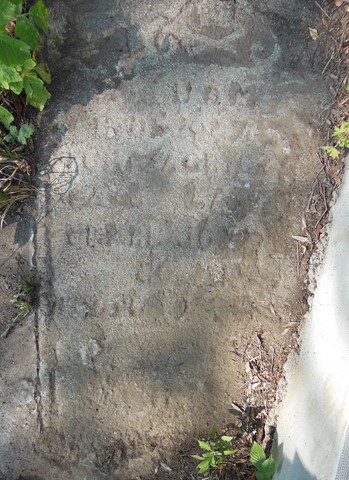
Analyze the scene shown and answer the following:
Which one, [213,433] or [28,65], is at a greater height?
[28,65]

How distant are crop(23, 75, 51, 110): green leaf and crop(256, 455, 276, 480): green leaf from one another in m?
2.13

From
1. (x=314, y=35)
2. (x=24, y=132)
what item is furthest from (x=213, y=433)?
(x=314, y=35)

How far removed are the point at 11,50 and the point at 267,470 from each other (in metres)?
2.26

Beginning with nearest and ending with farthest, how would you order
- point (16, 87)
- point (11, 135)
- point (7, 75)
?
1. point (7, 75)
2. point (16, 87)
3. point (11, 135)

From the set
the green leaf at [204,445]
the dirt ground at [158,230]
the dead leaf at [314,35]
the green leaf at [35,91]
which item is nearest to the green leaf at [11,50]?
the green leaf at [35,91]

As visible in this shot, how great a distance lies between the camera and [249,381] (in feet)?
8.38

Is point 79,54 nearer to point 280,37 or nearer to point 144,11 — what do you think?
point 144,11

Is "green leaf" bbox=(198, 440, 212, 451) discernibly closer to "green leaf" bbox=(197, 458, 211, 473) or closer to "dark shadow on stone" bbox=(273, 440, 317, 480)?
"green leaf" bbox=(197, 458, 211, 473)

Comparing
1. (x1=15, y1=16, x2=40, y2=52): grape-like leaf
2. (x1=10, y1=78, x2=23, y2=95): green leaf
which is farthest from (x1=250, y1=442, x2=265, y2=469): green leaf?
(x1=15, y1=16, x2=40, y2=52): grape-like leaf

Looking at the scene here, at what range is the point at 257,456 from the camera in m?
2.35

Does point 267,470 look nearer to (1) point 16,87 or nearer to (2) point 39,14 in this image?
(1) point 16,87

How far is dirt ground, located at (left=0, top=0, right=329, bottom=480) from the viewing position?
255 centimetres

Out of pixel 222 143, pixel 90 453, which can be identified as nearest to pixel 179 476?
pixel 90 453

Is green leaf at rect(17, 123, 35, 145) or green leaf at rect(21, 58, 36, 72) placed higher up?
green leaf at rect(21, 58, 36, 72)
